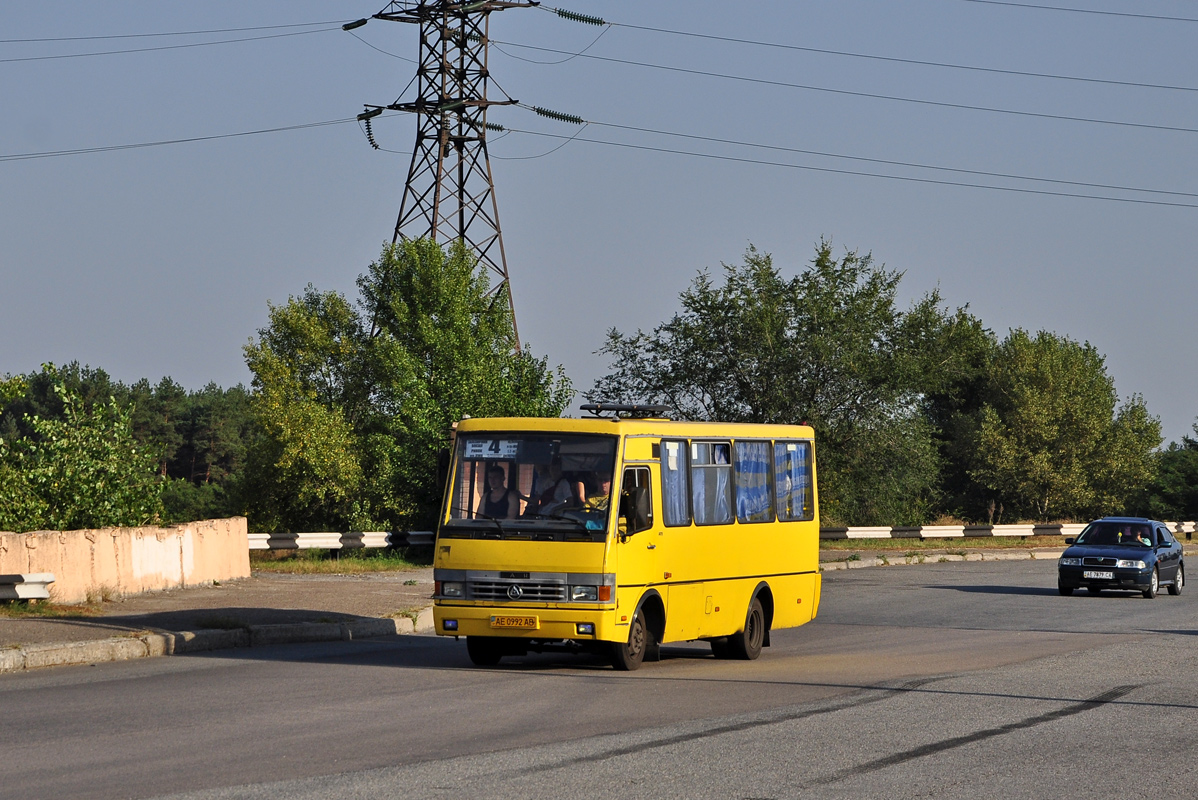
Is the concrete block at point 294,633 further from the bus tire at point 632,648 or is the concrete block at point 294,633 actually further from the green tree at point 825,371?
the green tree at point 825,371

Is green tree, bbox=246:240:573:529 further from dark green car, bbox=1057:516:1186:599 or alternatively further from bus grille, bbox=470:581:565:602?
bus grille, bbox=470:581:565:602

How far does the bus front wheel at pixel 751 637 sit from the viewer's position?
16.2m

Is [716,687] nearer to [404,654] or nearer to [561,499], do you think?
[561,499]

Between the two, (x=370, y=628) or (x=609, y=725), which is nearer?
(x=609, y=725)

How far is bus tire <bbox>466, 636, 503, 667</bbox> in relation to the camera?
48.3ft

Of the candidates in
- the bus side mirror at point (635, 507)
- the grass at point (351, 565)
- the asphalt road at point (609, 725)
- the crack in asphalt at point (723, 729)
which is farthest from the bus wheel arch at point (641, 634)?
the grass at point (351, 565)

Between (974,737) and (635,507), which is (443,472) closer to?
(635,507)

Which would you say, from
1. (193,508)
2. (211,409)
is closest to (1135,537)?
(193,508)

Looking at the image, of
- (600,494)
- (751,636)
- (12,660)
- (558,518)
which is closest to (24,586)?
(12,660)

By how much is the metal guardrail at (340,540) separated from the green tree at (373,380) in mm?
3891

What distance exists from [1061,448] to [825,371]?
3308 cm

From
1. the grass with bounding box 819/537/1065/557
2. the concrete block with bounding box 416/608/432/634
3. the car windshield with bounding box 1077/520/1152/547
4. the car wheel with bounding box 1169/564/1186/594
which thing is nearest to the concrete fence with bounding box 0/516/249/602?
the concrete block with bounding box 416/608/432/634

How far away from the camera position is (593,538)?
1384 cm

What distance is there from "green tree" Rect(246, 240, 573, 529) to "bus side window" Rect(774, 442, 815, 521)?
68.7 ft
